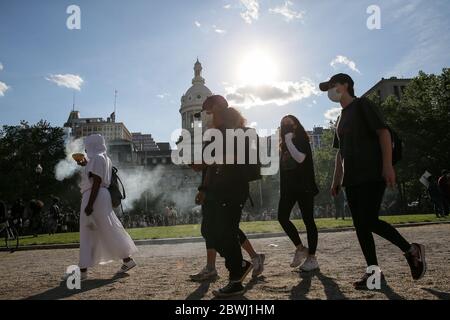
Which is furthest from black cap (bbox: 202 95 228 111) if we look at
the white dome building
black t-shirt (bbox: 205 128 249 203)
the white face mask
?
the white dome building

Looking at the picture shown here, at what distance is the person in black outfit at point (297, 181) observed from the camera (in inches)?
202

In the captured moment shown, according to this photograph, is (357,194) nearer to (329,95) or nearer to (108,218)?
(329,95)

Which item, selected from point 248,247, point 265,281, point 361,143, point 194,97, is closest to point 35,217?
point 248,247

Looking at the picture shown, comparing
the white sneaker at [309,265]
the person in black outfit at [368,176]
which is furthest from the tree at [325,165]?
the person in black outfit at [368,176]

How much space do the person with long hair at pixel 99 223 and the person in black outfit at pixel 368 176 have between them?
3222 mm

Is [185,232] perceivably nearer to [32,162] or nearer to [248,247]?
[248,247]

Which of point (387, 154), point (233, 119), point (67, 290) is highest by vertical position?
point (233, 119)

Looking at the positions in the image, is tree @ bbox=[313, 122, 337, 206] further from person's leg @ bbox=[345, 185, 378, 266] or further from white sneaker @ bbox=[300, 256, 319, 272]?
person's leg @ bbox=[345, 185, 378, 266]

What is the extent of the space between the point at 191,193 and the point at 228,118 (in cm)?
7376

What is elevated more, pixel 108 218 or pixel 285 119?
pixel 285 119

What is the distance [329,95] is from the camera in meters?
4.43

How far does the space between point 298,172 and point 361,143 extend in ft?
4.44

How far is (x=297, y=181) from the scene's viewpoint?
5.28 metres

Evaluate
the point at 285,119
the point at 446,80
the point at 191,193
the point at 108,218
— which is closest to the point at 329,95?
the point at 285,119
